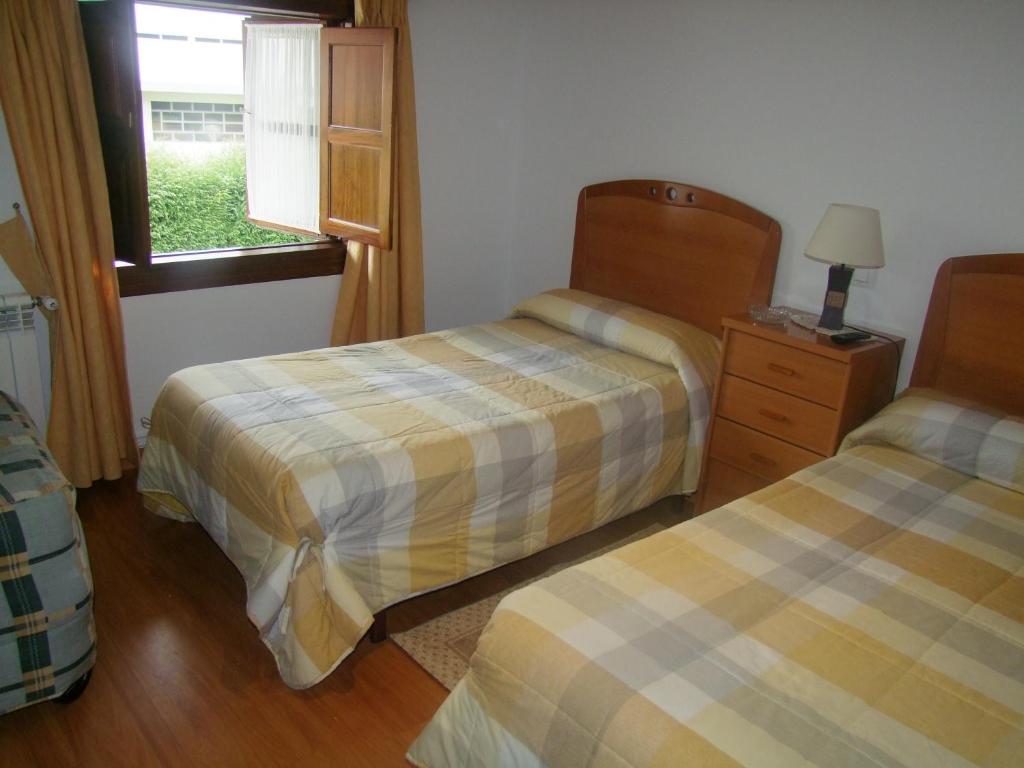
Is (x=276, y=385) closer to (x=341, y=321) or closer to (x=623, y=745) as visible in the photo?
(x=341, y=321)

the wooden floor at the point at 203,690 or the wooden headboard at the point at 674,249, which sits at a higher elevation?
the wooden headboard at the point at 674,249

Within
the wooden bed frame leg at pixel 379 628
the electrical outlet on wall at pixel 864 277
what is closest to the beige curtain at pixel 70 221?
the wooden bed frame leg at pixel 379 628

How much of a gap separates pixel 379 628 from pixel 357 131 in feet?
7.03

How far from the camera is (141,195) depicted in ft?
10.2

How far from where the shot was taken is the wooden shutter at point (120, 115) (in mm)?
2859

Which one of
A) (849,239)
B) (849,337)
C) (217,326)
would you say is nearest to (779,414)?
(849,337)

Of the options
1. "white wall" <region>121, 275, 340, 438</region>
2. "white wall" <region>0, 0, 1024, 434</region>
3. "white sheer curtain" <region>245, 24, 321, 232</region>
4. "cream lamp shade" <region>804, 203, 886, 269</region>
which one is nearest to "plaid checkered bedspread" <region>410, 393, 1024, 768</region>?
"cream lamp shade" <region>804, 203, 886, 269</region>

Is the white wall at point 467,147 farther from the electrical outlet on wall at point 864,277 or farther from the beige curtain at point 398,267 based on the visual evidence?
the electrical outlet on wall at point 864,277

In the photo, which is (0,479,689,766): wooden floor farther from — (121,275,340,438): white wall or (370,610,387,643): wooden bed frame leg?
(121,275,340,438): white wall

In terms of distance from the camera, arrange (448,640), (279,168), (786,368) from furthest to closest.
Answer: (279,168), (786,368), (448,640)

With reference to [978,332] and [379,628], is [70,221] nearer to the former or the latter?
[379,628]

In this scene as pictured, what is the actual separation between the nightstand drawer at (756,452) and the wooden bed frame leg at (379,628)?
1.39m

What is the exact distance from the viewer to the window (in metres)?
2.93

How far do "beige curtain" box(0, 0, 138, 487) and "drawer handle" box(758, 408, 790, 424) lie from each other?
2452 mm
